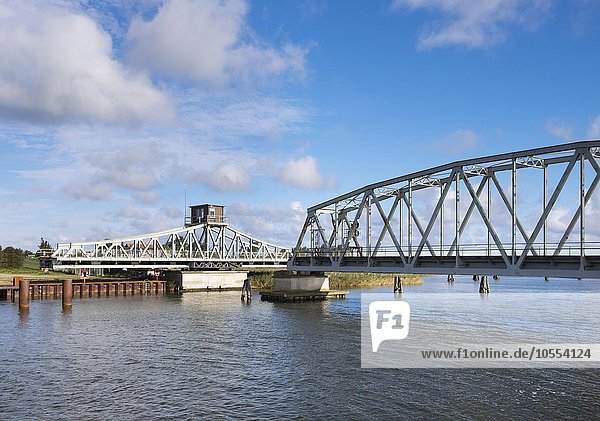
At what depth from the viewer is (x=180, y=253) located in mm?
114625

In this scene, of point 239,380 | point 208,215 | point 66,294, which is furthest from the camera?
point 208,215

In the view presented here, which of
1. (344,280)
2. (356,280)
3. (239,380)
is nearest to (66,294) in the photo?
(239,380)

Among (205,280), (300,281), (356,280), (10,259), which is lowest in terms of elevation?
(356,280)

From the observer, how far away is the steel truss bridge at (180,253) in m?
104

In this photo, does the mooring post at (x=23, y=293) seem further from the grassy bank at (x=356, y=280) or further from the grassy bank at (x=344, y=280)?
the grassy bank at (x=356, y=280)

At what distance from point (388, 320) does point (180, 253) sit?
6562 centimetres

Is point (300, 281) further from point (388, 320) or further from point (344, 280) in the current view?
point (344, 280)

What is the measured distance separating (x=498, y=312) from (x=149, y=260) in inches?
2549

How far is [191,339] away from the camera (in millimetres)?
44688

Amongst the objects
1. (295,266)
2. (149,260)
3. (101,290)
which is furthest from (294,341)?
(149,260)

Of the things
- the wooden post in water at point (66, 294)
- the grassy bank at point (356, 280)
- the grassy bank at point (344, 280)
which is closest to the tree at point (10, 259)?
the grassy bank at point (344, 280)

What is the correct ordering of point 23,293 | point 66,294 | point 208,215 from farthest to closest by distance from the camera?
1. point 208,215
2. point 66,294
3. point 23,293

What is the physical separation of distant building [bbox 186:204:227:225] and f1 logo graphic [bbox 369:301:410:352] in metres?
54.0

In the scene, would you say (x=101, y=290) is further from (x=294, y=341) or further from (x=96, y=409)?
(x=96, y=409)
